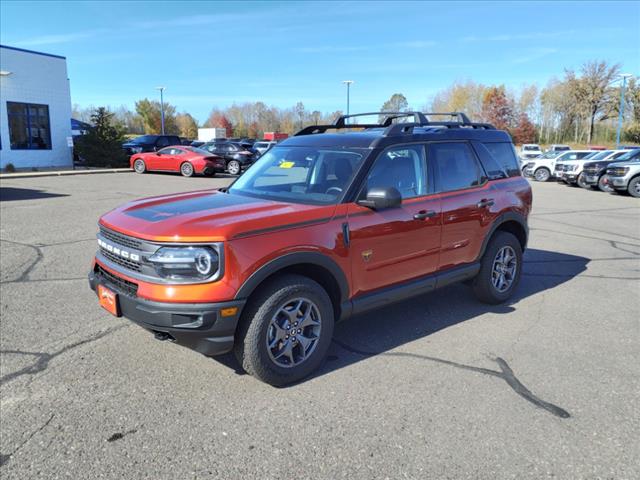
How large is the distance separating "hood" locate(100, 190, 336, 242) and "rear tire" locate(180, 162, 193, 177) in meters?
19.7

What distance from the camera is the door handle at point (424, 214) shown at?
14.1 feet

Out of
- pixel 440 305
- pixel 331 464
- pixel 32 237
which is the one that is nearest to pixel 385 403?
pixel 331 464

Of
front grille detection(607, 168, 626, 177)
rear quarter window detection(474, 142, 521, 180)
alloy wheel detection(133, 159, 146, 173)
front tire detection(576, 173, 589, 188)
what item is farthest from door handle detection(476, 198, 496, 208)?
alloy wheel detection(133, 159, 146, 173)

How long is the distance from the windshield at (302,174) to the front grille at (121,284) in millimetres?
1365

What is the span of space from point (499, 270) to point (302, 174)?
254 centimetres

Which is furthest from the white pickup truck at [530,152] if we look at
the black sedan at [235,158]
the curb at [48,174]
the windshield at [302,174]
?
the windshield at [302,174]

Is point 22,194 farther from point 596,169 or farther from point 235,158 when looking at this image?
point 596,169

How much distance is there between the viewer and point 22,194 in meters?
14.6

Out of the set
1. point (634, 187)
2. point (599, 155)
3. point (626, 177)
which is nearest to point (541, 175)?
point (599, 155)

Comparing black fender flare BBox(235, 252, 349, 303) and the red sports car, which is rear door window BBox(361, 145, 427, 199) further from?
the red sports car

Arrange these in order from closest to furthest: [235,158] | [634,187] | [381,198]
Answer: [381,198]
[634,187]
[235,158]

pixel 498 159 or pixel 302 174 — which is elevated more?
pixel 498 159

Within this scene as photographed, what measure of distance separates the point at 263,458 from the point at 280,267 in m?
1.23

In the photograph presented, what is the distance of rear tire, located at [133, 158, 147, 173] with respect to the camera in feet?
81.8
